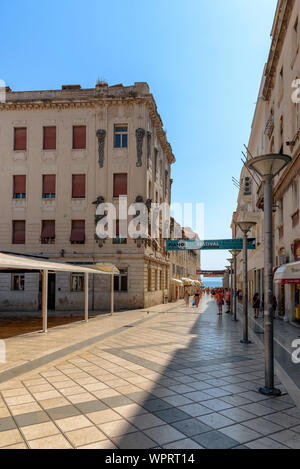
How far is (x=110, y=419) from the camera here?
5.25m

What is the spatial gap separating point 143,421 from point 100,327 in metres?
10.9

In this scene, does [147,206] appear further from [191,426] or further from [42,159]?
[191,426]

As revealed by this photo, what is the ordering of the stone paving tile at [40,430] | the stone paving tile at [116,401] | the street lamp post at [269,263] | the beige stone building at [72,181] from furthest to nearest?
1. the beige stone building at [72,181]
2. the street lamp post at [269,263]
3. the stone paving tile at [116,401]
4. the stone paving tile at [40,430]

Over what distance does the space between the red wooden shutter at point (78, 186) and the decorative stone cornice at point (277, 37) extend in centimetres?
1434

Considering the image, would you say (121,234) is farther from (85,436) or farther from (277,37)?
(85,436)

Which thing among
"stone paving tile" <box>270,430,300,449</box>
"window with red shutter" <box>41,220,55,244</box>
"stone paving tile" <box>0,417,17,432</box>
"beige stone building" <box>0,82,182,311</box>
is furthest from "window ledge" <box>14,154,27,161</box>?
"stone paving tile" <box>270,430,300,449</box>

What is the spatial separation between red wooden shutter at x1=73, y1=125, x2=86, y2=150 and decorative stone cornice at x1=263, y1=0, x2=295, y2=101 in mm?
13433

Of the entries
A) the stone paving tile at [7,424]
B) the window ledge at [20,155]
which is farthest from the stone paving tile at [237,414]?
the window ledge at [20,155]

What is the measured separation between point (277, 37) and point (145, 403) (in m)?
20.3

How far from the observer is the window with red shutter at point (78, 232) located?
2744cm

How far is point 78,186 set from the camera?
28.1 meters

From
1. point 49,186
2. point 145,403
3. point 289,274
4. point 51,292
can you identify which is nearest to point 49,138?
point 49,186

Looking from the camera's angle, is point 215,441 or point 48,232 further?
point 48,232

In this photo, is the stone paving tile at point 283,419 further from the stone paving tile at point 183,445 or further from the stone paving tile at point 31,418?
the stone paving tile at point 31,418
